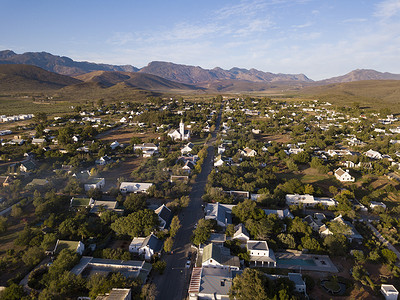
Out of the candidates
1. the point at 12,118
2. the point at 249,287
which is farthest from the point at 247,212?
the point at 12,118

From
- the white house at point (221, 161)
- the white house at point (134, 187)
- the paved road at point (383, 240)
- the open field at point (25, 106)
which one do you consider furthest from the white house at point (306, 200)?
the open field at point (25, 106)

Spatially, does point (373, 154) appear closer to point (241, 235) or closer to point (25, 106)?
point (241, 235)

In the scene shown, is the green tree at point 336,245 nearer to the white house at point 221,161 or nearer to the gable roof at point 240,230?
the gable roof at point 240,230

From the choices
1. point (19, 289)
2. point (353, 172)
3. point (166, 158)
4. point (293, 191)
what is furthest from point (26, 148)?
point (353, 172)

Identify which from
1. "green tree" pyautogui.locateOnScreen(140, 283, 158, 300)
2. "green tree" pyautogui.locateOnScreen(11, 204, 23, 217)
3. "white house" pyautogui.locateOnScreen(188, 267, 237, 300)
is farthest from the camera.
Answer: "green tree" pyautogui.locateOnScreen(11, 204, 23, 217)

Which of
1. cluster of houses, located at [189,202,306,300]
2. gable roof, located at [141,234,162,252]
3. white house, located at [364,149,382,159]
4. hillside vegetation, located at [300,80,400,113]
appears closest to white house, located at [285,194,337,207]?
cluster of houses, located at [189,202,306,300]

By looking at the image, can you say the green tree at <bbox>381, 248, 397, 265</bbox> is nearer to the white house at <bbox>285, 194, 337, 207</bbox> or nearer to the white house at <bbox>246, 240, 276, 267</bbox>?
the white house at <bbox>285, 194, 337, 207</bbox>

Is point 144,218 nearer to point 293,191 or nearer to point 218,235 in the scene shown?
point 218,235
